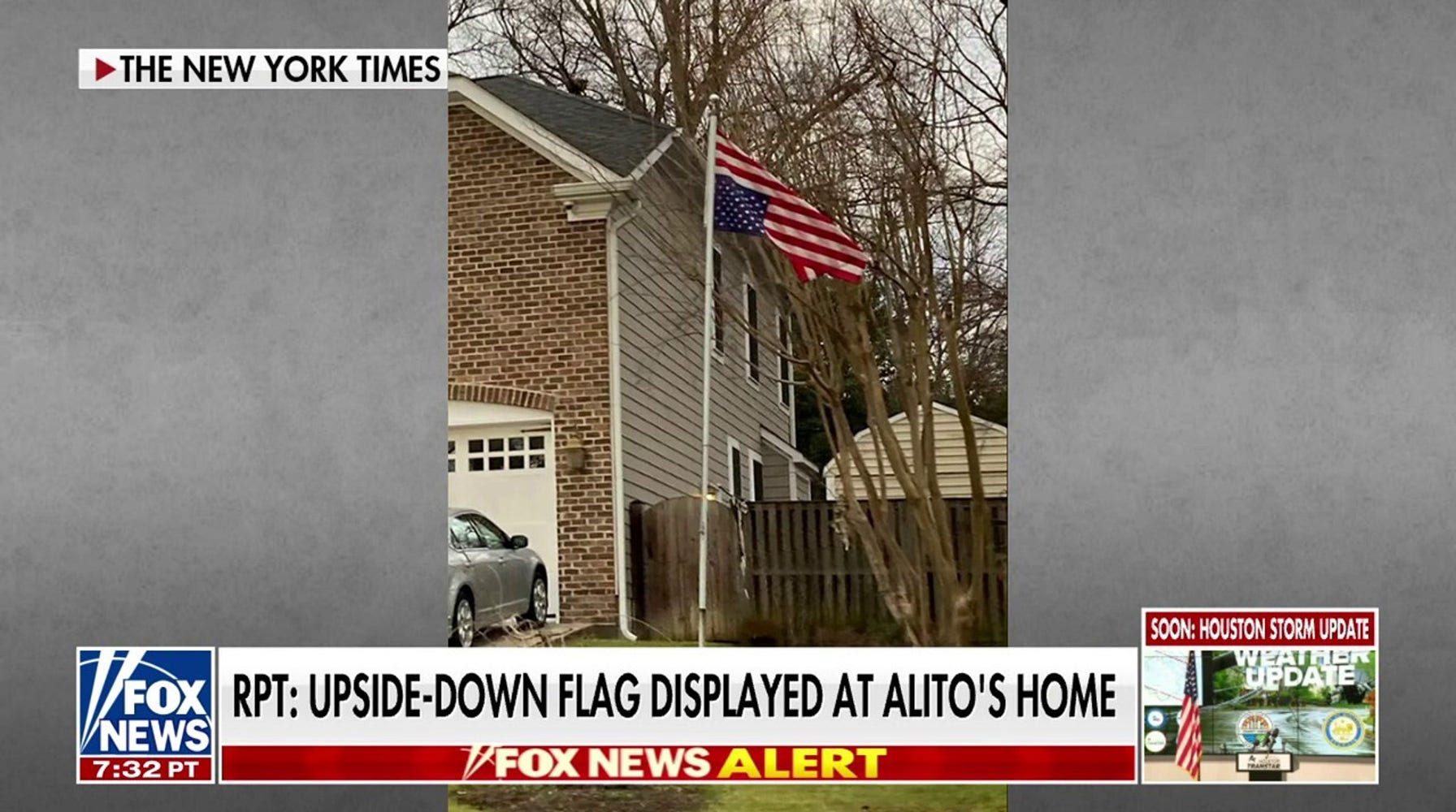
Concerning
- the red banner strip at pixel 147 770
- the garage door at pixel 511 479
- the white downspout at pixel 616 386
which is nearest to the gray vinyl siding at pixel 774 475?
the white downspout at pixel 616 386

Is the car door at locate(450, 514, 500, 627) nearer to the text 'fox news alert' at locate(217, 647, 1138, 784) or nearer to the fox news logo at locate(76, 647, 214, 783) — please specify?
the text 'fox news alert' at locate(217, 647, 1138, 784)

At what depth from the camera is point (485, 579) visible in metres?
6.45

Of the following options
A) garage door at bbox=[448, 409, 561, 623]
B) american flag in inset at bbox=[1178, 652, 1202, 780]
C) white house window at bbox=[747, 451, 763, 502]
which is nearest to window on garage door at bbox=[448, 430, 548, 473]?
garage door at bbox=[448, 409, 561, 623]

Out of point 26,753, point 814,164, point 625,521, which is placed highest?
point 814,164

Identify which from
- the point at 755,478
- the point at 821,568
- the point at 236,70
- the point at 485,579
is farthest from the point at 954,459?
the point at 236,70

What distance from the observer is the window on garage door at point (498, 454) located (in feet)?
21.2

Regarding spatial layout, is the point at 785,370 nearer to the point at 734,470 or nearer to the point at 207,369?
the point at 734,470

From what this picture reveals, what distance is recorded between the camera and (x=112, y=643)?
6461 mm

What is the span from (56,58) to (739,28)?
2586mm

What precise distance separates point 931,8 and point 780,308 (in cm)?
A: 129

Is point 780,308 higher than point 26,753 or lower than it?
higher

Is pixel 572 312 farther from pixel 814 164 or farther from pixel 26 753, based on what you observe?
pixel 26 753

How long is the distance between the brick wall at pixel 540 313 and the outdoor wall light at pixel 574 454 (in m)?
0.02

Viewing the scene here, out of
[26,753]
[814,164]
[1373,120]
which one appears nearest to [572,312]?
[814,164]
